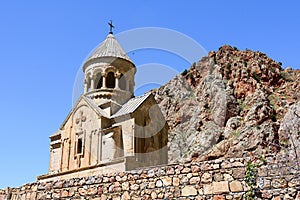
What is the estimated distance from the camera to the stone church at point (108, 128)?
611 inches

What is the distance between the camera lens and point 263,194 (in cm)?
523

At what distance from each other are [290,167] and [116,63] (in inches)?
576

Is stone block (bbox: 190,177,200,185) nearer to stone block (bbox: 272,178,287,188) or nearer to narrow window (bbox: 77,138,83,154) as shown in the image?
stone block (bbox: 272,178,287,188)

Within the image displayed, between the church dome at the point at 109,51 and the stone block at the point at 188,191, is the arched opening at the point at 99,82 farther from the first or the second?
the stone block at the point at 188,191

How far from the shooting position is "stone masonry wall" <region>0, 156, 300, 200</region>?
5.21 meters

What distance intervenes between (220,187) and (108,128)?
1126 centimetres

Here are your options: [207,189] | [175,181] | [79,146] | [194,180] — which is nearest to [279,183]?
[207,189]

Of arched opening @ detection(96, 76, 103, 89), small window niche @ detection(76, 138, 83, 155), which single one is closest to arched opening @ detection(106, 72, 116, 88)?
arched opening @ detection(96, 76, 103, 89)

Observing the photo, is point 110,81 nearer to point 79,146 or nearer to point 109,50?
point 109,50

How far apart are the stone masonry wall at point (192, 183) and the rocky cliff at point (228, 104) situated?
87.2ft

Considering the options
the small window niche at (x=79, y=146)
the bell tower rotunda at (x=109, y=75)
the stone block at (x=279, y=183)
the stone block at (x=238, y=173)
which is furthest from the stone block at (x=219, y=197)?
the bell tower rotunda at (x=109, y=75)

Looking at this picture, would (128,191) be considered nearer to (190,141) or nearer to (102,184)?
(102,184)

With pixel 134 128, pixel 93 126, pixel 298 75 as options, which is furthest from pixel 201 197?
pixel 298 75

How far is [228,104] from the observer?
39.6 metres
